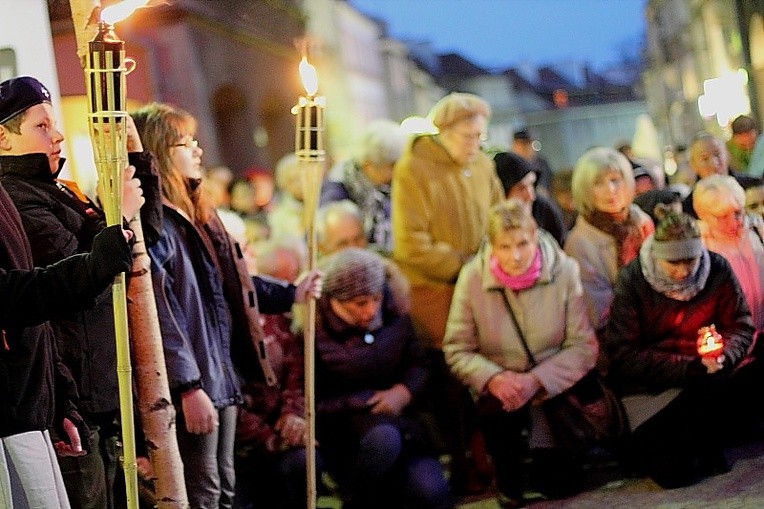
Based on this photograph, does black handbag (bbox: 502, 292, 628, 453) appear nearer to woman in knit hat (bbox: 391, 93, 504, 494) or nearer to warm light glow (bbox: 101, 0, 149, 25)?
woman in knit hat (bbox: 391, 93, 504, 494)

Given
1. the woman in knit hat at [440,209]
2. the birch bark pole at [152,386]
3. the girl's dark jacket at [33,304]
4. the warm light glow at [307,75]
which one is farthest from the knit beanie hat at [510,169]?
the girl's dark jacket at [33,304]

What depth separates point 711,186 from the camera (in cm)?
670

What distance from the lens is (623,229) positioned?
22.7 feet

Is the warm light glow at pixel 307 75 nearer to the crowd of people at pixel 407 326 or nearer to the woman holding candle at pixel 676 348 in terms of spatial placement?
the crowd of people at pixel 407 326

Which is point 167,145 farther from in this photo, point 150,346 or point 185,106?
point 185,106

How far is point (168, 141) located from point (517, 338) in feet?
7.83

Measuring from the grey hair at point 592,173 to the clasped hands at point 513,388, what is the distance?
1.34 meters

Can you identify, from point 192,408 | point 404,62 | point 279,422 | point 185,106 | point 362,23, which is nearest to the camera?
point 192,408

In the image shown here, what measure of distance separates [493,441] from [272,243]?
1985mm

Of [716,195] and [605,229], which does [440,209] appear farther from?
[716,195]

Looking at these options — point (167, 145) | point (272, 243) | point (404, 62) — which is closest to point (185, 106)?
point (272, 243)

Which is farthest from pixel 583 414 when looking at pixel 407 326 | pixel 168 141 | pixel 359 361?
pixel 168 141

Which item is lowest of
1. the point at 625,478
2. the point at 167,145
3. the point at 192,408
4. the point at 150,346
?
the point at 625,478

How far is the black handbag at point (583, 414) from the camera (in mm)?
6199
